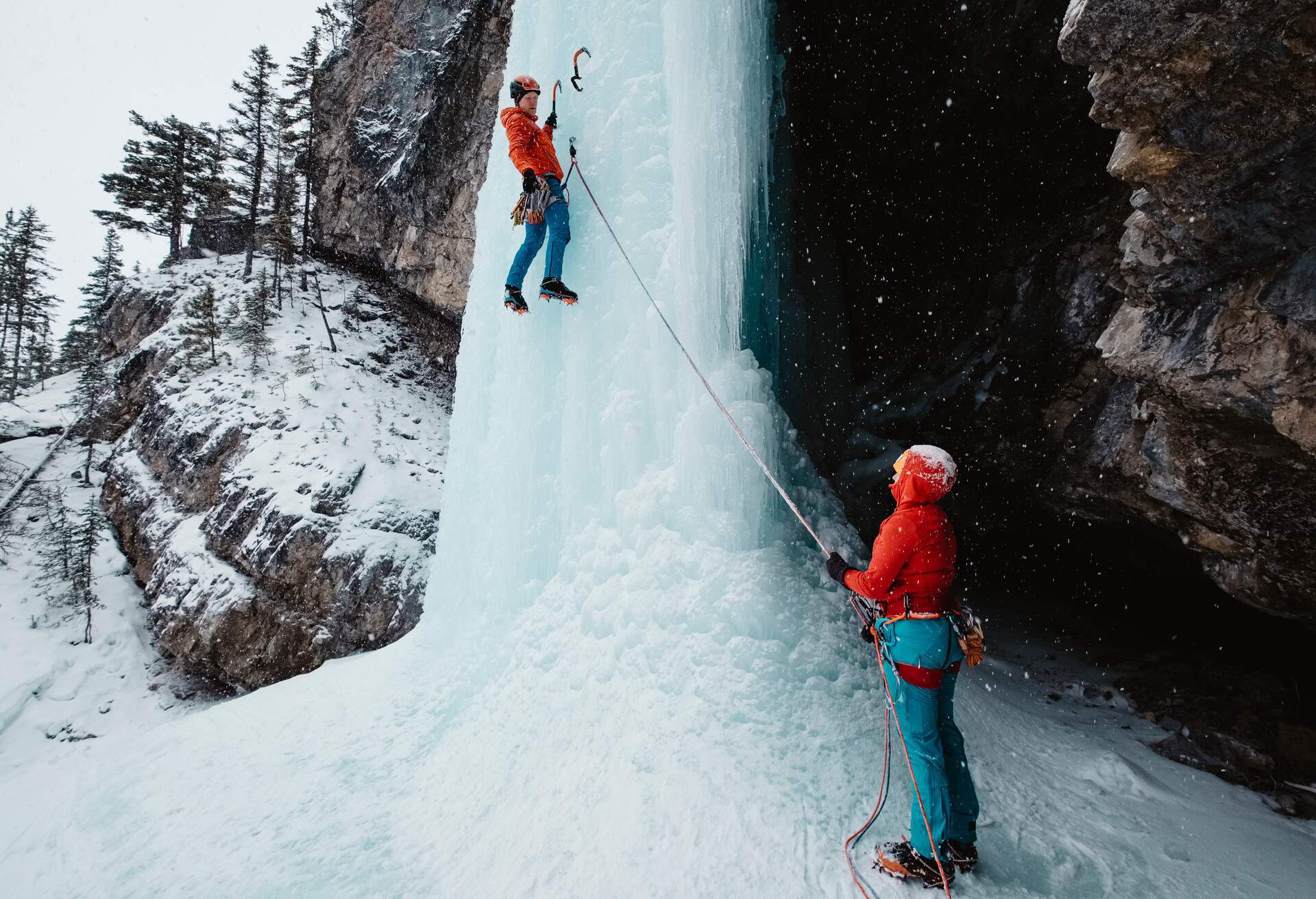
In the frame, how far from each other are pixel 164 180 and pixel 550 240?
2778 cm

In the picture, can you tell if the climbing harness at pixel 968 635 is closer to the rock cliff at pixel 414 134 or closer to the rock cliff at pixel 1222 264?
the rock cliff at pixel 1222 264

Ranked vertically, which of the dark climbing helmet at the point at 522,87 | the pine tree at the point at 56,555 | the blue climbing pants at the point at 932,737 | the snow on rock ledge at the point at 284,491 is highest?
the dark climbing helmet at the point at 522,87

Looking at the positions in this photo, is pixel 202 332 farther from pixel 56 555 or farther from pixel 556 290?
pixel 556 290

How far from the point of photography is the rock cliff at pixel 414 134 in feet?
46.5

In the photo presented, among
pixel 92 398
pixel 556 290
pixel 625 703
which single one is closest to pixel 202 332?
pixel 92 398

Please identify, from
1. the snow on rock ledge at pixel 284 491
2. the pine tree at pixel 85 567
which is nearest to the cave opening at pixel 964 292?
the snow on rock ledge at pixel 284 491

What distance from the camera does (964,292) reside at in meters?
5.97

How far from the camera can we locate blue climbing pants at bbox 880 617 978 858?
223 cm

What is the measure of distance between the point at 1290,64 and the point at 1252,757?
454cm

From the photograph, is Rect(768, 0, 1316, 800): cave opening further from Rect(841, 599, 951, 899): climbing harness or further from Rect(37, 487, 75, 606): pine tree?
Rect(37, 487, 75, 606): pine tree

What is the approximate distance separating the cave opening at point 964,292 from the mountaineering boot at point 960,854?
308cm

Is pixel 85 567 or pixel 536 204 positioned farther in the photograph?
pixel 85 567

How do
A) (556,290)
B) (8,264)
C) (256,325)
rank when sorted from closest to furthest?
(556,290), (256,325), (8,264)

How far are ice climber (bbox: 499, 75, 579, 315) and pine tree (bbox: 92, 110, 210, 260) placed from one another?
2465 cm
